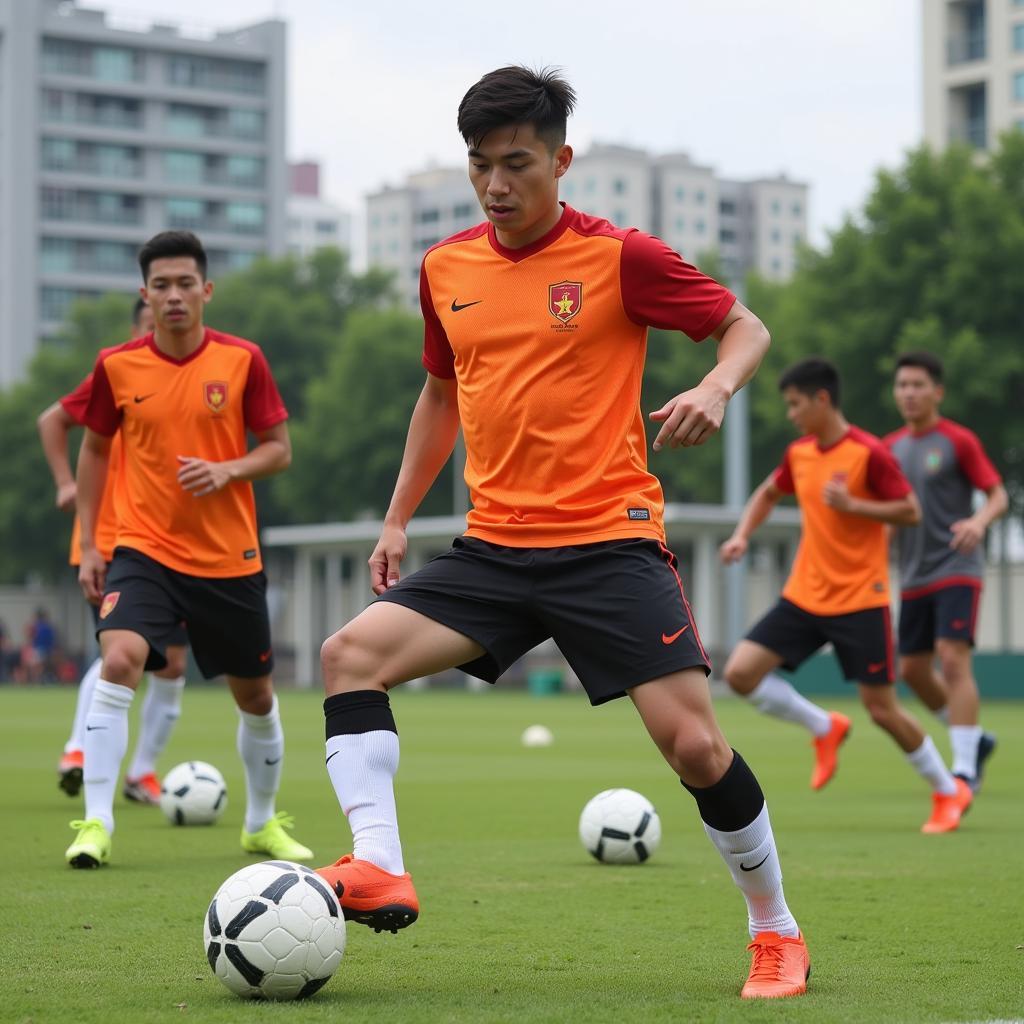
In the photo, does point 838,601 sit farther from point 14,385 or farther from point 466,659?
point 14,385

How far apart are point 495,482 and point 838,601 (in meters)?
5.71

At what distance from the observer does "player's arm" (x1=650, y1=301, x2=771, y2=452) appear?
4.73m

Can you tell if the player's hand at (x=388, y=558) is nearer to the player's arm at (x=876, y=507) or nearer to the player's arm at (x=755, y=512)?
the player's arm at (x=876, y=507)

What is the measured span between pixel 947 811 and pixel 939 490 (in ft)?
7.81

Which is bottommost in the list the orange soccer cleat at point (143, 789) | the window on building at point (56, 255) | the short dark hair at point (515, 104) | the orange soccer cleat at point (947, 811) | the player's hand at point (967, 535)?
the orange soccer cleat at point (143, 789)

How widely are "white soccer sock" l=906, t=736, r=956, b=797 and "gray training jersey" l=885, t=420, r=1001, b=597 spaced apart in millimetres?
1694

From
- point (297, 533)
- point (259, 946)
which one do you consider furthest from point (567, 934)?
point (297, 533)

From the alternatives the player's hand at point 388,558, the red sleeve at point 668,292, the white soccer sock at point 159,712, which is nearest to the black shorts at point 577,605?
the player's hand at point 388,558

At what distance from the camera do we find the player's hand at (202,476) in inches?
316

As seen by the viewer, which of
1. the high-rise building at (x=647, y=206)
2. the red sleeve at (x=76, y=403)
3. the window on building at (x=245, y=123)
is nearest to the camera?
the red sleeve at (x=76, y=403)

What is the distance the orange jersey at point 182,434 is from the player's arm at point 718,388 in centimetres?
344

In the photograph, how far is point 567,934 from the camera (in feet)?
20.6

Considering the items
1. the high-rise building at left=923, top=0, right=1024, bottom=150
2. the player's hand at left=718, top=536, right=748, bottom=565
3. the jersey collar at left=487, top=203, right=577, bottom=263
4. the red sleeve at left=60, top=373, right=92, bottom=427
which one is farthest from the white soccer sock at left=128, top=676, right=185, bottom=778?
Answer: the high-rise building at left=923, top=0, right=1024, bottom=150

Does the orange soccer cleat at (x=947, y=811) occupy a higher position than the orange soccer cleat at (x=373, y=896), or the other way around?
the orange soccer cleat at (x=373, y=896)
